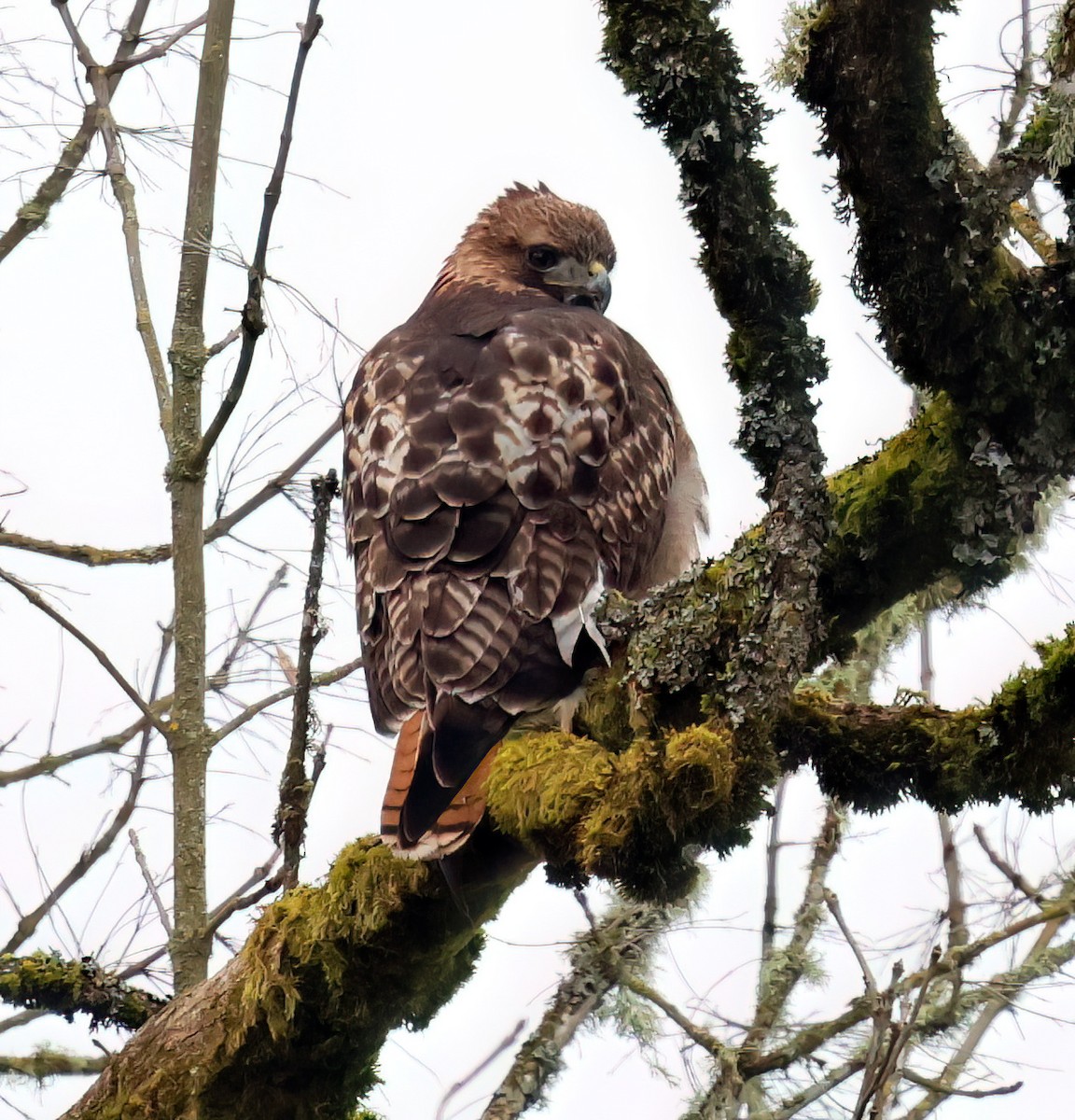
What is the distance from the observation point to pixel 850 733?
3299 millimetres

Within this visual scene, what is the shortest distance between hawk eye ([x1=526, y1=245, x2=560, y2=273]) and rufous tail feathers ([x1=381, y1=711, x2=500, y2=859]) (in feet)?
8.75

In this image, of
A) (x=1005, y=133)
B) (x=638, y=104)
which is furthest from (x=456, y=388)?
(x=1005, y=133)

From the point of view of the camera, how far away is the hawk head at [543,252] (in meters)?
5.32

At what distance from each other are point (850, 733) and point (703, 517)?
134 centimetres

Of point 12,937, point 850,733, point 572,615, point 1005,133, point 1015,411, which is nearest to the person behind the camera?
point 1015,411

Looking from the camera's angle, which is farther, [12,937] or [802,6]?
[12,937]

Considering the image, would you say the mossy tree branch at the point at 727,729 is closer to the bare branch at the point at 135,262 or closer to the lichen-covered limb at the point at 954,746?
the lichen-covered limb at the point at 954,746

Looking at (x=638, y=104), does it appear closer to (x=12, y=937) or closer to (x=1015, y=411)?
(x=1015, y=411)

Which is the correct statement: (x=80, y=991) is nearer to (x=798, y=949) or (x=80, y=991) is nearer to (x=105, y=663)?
(x=105, y=663)

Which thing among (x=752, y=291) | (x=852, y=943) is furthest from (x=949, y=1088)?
(x=752, y=291)

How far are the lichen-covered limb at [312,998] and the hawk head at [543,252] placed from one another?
8.70ft

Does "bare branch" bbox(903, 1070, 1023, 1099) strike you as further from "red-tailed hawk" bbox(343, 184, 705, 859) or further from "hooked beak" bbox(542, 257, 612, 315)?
"hooked beak" bbox(542, 257, 612, 315)

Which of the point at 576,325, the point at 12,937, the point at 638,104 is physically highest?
the point at 576,325

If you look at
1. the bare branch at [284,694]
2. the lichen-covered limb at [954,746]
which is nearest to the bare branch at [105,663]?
the bare branch at [284,694]
